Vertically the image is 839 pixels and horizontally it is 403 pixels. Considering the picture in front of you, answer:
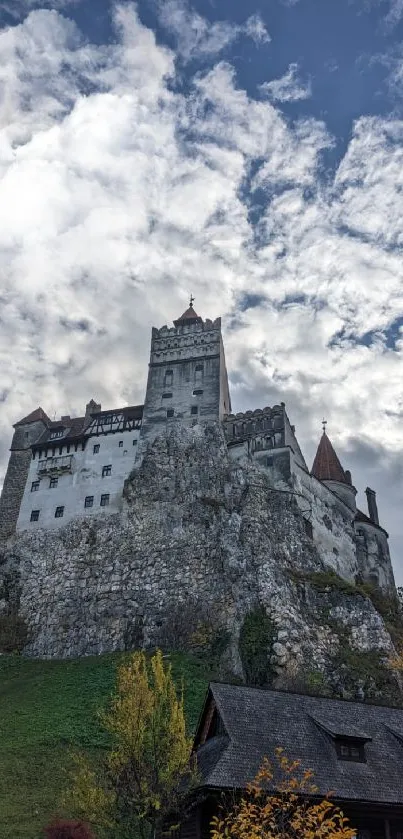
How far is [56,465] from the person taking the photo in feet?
212

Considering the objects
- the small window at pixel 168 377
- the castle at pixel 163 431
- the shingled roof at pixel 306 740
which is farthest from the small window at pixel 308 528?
the shingled roof at pixel 306 740

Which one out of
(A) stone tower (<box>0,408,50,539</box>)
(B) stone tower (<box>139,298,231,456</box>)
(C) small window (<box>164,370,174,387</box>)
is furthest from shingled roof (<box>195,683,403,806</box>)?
(C) small window (<box>164,370,174,387</box>)

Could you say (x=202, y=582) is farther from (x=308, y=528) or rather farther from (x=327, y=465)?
(x=327, y=465)

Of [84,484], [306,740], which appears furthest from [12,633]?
[306,740]

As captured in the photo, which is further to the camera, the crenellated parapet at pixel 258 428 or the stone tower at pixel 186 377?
the stone tower at pixel 186 377

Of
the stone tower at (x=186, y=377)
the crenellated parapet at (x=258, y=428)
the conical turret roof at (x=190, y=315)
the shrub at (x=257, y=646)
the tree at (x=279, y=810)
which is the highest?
the conical turret roof at (x=190, y=315)

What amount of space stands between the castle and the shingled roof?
30377 mm

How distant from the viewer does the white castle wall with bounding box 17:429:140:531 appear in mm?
61750

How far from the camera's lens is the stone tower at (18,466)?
208 feet

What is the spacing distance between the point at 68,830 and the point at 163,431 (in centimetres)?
4239

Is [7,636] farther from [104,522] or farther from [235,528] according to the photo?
[235,528]

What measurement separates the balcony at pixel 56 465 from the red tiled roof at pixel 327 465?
23.3 m

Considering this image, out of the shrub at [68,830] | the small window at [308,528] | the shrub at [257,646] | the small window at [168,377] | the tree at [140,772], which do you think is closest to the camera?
the tree at [140,772]

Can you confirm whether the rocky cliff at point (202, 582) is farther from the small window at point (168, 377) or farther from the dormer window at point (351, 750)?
the dormer window at point (351, 750)
